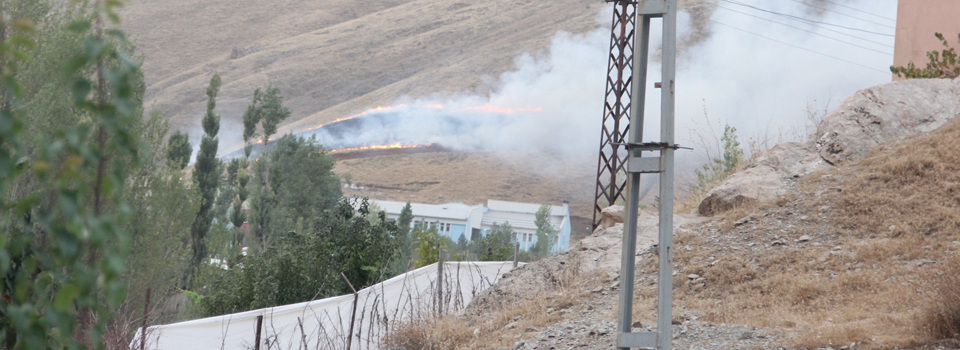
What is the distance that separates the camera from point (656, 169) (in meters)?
3.69

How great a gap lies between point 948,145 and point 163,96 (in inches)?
3510

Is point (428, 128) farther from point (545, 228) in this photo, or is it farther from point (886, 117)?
point (886, 117)

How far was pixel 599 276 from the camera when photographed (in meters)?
8.66

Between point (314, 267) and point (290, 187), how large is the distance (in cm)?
2433

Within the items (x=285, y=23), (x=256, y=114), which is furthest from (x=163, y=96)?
(x=256, y=114)

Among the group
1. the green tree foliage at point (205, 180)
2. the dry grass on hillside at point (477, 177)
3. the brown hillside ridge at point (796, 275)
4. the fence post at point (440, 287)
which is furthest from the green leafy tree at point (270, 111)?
the brown hillside ridge at point (796, 275)

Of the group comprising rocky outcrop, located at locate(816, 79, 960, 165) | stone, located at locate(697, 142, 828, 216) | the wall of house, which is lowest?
stone, located at locate(697, 142, 828, 216)

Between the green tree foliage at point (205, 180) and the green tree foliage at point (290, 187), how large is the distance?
3.19 metres

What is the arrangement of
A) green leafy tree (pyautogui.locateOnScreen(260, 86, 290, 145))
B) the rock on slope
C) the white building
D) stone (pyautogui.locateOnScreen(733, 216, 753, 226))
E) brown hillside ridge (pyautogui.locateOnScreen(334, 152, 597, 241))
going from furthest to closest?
brown hillside ridge (pyautogui.locateOnScreen(334, 152, 597, 241)) → the white building → green leafy tree (pyautogui.locateOnScreen(260, 86, 290, 145)) → stone (pyautogui.locateOnScreen(733, 216, 753, 226)) → the rock on slope

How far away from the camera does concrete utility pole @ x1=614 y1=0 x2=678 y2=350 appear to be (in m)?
3.54

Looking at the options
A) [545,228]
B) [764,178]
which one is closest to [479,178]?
[545,228]

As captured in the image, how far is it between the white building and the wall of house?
37631mm

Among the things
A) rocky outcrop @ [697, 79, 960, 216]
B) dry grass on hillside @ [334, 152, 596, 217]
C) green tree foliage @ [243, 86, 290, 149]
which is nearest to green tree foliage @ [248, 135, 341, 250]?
green tree foliage @ [243, 86, 290, 149]

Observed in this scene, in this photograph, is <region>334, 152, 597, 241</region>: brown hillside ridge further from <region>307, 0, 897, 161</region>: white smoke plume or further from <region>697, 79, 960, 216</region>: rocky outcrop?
<region>697, 79, 960, 216</region>: rocky outcrop
